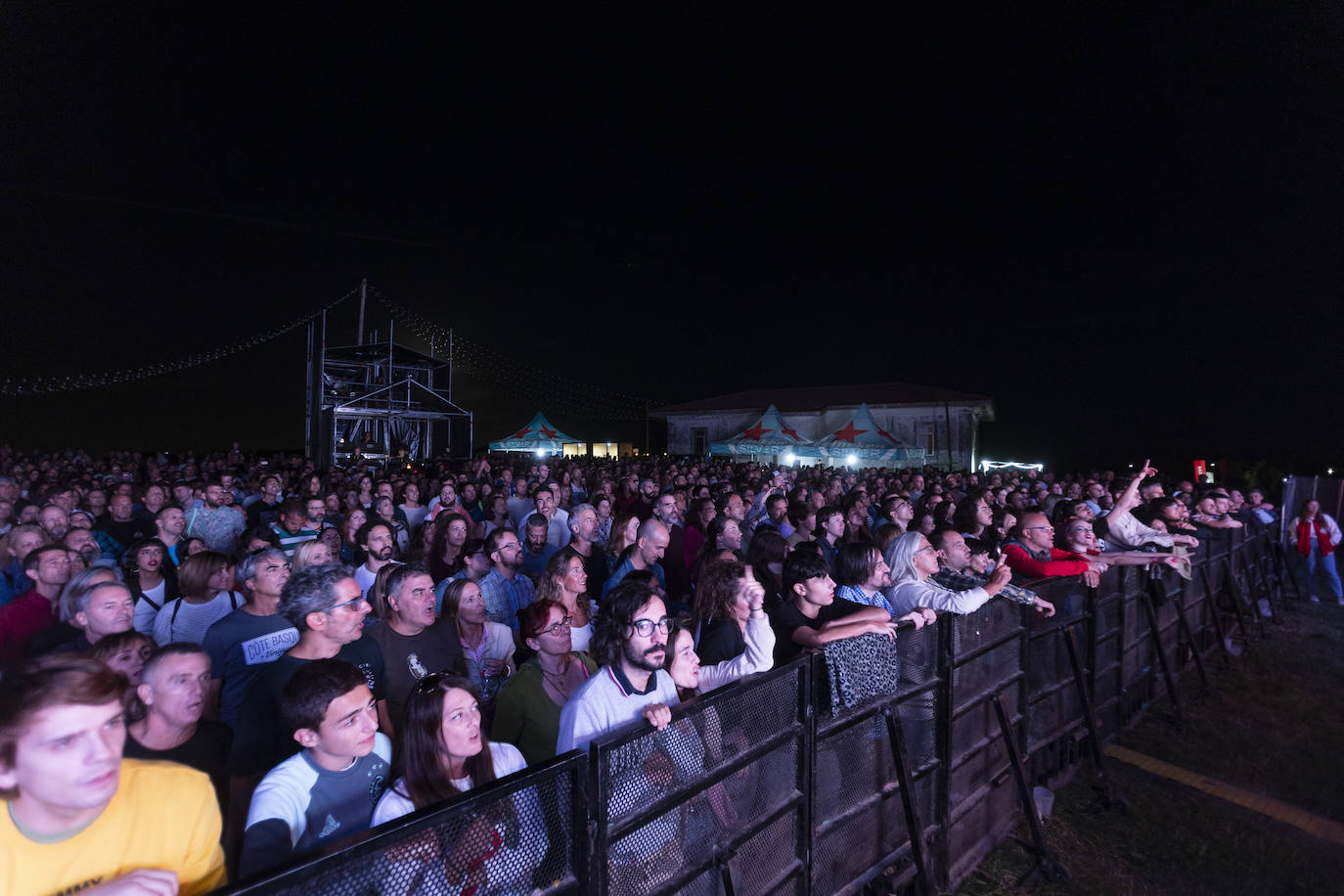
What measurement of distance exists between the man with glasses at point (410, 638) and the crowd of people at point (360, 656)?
1 cm

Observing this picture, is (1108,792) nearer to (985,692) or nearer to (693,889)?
(985,692)

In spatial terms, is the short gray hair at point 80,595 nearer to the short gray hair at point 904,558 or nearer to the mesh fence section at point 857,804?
the mesh fence section at point 857,804

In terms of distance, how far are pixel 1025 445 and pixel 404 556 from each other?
48278 millimetres

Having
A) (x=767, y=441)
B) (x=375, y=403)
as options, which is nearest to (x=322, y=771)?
(x=767, y=441)

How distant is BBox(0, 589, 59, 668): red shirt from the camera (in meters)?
3.75

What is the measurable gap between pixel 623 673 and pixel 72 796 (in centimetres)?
165

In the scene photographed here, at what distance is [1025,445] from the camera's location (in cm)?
4597

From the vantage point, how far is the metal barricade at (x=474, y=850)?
143 cm

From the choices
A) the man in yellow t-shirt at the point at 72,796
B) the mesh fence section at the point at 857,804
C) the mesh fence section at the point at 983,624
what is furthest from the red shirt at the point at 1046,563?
the man in yellow t-shirt at the point at 72,796

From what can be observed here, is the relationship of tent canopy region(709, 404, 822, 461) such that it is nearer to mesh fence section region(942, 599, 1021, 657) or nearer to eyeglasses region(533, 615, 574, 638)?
mesh fence section region(942, 599, 1021, 657)

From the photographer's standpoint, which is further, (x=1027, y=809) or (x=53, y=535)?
(x=53, y=535)

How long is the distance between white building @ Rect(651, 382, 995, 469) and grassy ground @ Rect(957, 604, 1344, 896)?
22891 mm

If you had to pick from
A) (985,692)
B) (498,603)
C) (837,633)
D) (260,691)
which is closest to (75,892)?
(260,691)

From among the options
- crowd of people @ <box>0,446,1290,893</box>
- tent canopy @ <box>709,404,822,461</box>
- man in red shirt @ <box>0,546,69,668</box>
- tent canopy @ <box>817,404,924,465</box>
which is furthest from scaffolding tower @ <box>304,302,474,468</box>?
man in red shirt @ <box>0,546,69,668</box>
